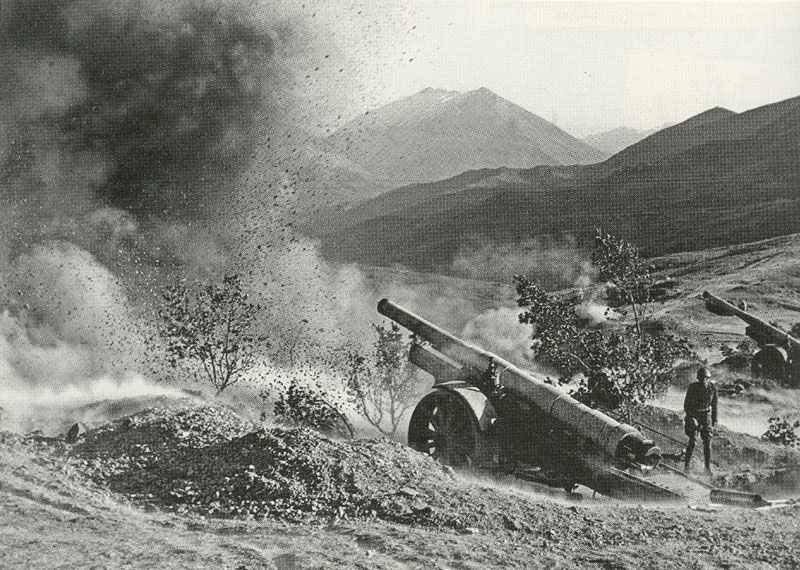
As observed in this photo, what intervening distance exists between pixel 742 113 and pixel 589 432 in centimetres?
8293

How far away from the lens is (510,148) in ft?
414

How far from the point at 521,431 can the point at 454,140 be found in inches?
4927

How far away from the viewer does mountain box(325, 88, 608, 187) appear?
4902 inches

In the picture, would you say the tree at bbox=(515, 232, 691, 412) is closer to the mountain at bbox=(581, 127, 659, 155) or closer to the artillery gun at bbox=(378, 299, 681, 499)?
the artillery gun at bbox=(378, 299, 681, 499)

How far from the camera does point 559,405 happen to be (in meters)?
10.2

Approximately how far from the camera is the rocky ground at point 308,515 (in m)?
7.11

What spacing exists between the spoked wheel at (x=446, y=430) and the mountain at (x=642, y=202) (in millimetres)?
50808

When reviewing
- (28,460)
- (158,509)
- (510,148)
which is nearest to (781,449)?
(158,509)

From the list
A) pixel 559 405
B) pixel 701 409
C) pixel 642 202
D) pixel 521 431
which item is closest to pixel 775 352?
pixel 701 409

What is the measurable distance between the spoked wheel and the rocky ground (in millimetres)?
490

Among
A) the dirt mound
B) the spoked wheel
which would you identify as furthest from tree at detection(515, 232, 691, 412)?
the dirt mound

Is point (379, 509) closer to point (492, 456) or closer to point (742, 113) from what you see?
point (492, 456)

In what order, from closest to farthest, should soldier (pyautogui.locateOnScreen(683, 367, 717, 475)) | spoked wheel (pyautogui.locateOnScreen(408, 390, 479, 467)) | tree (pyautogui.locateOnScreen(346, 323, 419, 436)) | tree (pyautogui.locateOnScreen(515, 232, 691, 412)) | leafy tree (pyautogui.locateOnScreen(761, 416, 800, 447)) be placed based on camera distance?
spoked wheel (pyautogui.locateOnScreen(408, 390, 479, 467))
soldier (pyautogui.locateOnScreen(683, 367, 717, 475))
tree (pyautogui.locateOnScreen(515, 232, 691, 412))
leafy tree (pyautogui.locateOnScreen(761, 416, 800, 447))
tree (pyautogui.locateOnScreen(346, 323, 419, 436))

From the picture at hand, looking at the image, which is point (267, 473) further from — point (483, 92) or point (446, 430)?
point (483, 92)
